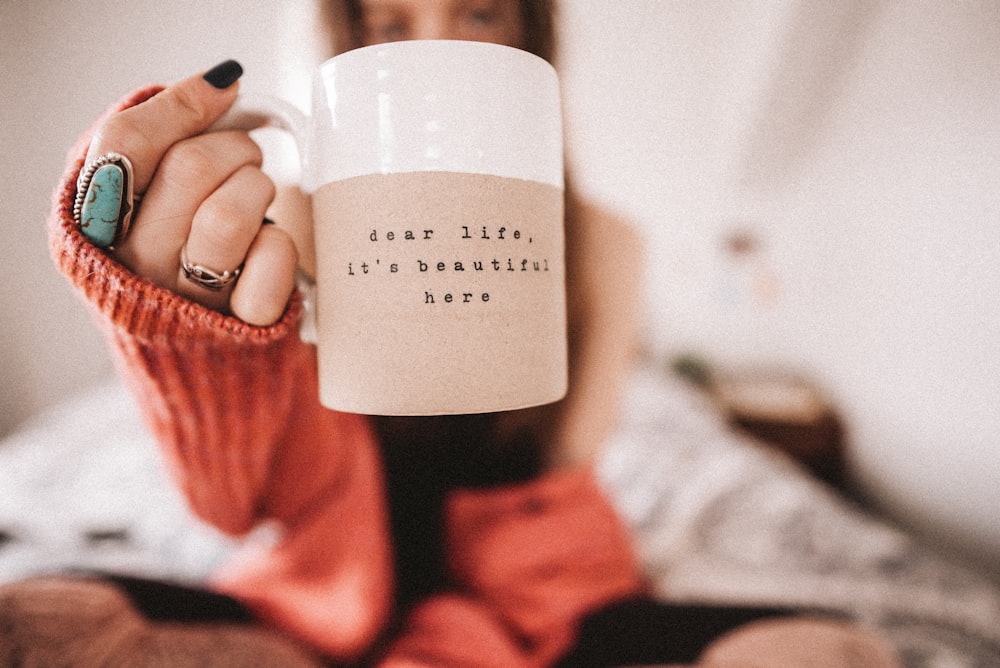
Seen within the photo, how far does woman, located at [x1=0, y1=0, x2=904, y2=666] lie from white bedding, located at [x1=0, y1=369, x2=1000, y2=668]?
0.68ft

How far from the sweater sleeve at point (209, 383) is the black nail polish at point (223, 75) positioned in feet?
0.12

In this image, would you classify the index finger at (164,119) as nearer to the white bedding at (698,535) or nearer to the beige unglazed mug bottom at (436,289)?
the beige unglazed mug bottom at (436,289)

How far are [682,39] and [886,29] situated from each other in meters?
0.20

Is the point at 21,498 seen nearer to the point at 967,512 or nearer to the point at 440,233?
the point at 440,233

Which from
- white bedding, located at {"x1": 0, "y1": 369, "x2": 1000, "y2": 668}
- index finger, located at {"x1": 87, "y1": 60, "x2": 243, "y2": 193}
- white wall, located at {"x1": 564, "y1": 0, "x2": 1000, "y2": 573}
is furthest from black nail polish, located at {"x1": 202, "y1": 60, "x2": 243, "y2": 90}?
white bedding, located at {"x1": 0, "y1": 369, "x2": 1000, "y2": 668}

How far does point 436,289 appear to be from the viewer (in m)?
0.22

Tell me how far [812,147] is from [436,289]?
5.02 feet

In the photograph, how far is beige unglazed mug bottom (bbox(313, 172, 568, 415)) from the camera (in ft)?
0.71

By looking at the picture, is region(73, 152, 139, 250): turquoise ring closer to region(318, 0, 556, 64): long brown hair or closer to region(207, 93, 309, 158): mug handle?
region(207, 93, 309, 158): mug handle

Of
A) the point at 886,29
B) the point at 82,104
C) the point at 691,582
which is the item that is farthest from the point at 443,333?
the point at 691,582

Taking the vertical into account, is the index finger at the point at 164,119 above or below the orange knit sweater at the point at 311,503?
above

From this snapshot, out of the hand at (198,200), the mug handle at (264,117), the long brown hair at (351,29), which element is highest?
the long brown hair at (351,29)

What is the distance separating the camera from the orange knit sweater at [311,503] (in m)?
0.25

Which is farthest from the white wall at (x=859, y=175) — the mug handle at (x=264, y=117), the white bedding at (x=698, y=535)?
the mug handle at (x=264, y=117)
